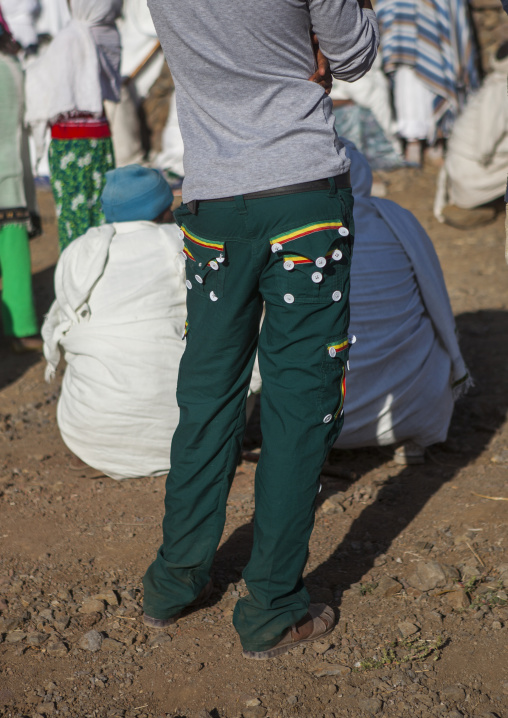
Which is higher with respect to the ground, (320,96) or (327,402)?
(320,96)

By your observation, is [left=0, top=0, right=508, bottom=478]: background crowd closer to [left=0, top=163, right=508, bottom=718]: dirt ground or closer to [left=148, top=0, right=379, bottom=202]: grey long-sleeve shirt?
[left=0, top=163, right=508, bottom=718]: dirt ground

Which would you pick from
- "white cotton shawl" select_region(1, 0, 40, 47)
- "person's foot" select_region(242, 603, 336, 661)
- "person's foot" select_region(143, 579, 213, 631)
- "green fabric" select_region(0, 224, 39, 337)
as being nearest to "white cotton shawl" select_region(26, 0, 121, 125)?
"green fabric" select_region(0, 224, 39, 337)

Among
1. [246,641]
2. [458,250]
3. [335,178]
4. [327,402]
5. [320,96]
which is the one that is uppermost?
[320,96]

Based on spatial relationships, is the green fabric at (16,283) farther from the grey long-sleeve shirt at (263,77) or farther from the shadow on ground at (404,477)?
the grey long-sleeve shirt at (263,77)

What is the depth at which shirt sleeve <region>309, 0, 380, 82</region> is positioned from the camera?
174 cm

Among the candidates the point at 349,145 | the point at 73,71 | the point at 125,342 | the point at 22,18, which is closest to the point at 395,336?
the point at 349,145

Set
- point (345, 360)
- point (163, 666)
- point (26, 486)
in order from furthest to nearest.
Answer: point (26, 486) < point (163, 666) < point (345, 360)

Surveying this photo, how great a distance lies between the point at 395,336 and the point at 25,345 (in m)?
2.54

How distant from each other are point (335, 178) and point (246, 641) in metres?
1.17

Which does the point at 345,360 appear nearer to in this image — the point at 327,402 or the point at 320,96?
the point at 327,402

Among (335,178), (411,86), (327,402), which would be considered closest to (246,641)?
(327,402)

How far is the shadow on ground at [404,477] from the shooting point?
2.55 meters

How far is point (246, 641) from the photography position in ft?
6.79

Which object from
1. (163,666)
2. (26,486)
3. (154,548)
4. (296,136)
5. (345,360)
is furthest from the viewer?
(26,486)
